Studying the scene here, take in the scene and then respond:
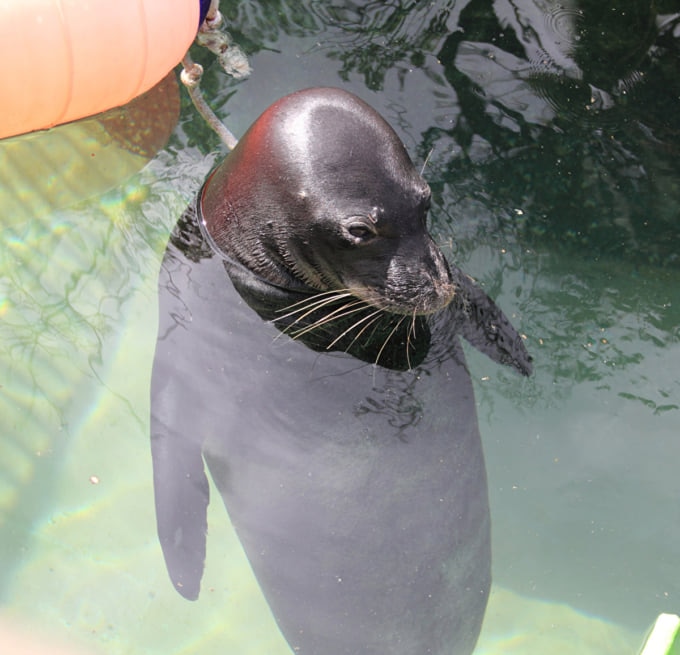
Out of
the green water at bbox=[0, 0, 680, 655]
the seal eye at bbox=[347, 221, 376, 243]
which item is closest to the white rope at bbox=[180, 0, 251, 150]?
the green water at bbox=[0, 0, 680, 655]

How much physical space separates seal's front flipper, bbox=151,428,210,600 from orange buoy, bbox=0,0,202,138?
1602 millimetres

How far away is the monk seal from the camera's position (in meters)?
3.53

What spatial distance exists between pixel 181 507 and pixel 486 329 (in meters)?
1.64

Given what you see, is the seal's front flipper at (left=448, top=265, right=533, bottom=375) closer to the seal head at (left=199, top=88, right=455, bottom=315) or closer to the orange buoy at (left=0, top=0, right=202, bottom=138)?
the seal head at (left=199, top=88, right=455, bottom=315)

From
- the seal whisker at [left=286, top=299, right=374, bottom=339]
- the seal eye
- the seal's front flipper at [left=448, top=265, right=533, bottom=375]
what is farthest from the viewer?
the seal's front flipper at [left=448, top=265, right=533, bottom=375]

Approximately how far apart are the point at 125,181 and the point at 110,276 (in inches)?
25.7

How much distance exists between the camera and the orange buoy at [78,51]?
363 centimetres

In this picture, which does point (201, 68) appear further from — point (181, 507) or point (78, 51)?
point (181, 507)

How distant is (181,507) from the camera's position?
3.74 metres

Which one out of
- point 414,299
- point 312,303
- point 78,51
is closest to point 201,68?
point 78,51

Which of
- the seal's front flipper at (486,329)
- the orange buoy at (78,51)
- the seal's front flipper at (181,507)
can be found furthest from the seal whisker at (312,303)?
the orange buoy at (78,51)

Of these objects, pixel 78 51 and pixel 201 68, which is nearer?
pixel 78 51

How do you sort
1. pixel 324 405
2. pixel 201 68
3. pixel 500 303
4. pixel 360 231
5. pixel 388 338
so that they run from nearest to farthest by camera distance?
pixel 360 231
pixel 324 405
pixel 388 338
pixel 201 68
pixel 500 303

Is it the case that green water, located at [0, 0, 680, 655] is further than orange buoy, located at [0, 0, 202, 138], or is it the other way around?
green water, located at [0, 0, 680, 655]
